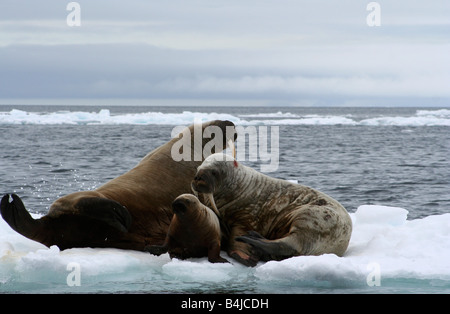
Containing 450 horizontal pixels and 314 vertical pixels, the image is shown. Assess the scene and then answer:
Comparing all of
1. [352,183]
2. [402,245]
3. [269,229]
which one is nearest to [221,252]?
[269,229]

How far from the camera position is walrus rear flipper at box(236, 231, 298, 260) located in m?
5.49

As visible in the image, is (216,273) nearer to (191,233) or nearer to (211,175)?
(191,233)

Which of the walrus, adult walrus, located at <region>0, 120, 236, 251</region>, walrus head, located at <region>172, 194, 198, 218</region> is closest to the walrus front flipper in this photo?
adult walrus, located at <region>0, 120, 236, 251</region>

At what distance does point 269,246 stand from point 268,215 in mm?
645

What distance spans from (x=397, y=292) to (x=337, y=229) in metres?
1.00

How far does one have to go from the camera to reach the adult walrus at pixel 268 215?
5.66 metres

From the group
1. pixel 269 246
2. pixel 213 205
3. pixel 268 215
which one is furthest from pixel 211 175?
pixel 269 246

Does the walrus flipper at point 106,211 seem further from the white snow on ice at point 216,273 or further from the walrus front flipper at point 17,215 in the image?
the walrus front flipper at point 17,215

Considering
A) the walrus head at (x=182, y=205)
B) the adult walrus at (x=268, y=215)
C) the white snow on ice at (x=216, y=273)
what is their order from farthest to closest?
the adult walrus at (x=268, y=215), the walrus head at (x=182, y=205), the white snow on ice at (x=216, y=273)

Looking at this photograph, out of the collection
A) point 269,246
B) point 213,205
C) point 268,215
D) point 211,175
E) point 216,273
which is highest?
point 211,175

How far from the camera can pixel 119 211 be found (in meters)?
5.89

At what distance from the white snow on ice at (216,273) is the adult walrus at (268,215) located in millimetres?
197

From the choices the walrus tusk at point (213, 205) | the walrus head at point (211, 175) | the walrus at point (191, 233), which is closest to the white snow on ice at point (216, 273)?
the walrus at point (191, 233)
